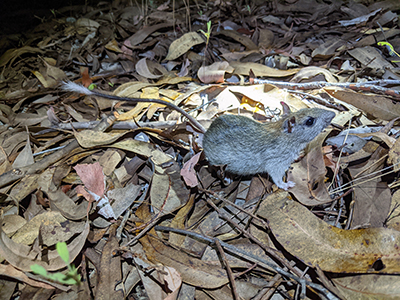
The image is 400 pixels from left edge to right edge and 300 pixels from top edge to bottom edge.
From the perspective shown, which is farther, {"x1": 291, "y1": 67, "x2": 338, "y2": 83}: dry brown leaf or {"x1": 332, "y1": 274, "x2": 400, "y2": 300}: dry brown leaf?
{"x1": 291, "y1": 67, "x2": 338, "y2": 83}: dry brown leaf

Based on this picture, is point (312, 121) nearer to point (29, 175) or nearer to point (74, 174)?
point (74, 174)

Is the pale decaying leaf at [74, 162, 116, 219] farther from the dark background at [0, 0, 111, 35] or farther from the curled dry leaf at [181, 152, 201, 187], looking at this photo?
the dark background at [0, 0, 111, 35]

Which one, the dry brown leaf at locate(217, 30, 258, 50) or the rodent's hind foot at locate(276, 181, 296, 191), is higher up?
the dry brown leaf at locate(217, 30, 258, 50)

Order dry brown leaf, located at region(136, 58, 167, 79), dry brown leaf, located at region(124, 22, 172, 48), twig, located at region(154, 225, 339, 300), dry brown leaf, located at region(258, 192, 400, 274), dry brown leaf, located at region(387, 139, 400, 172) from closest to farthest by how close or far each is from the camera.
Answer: twig, located at region(154, 225, 339, 300) → dry brown leaf, located at region(258, 192, 400, 274) → dry brown leaf, located at region(387, 139, 400, 172) → dry brown leaf, located at region(136, 58, 167, 79) → dry brown leaf, located at region(124, 22, 172, 48)

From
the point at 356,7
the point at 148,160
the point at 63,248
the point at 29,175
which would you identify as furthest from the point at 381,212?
the point at 356,7

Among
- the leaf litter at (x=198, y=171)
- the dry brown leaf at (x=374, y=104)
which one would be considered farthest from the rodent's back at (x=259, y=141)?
the dry brown leaf at (x=374, y=104)

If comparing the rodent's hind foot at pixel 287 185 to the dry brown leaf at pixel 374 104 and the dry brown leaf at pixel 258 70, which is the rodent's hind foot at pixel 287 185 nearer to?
the dry brown leaf at pixel 374 104

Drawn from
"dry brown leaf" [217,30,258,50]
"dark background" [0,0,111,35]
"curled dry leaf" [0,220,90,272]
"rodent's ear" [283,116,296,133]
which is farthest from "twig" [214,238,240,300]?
"dark background" [0,0,111,35]
